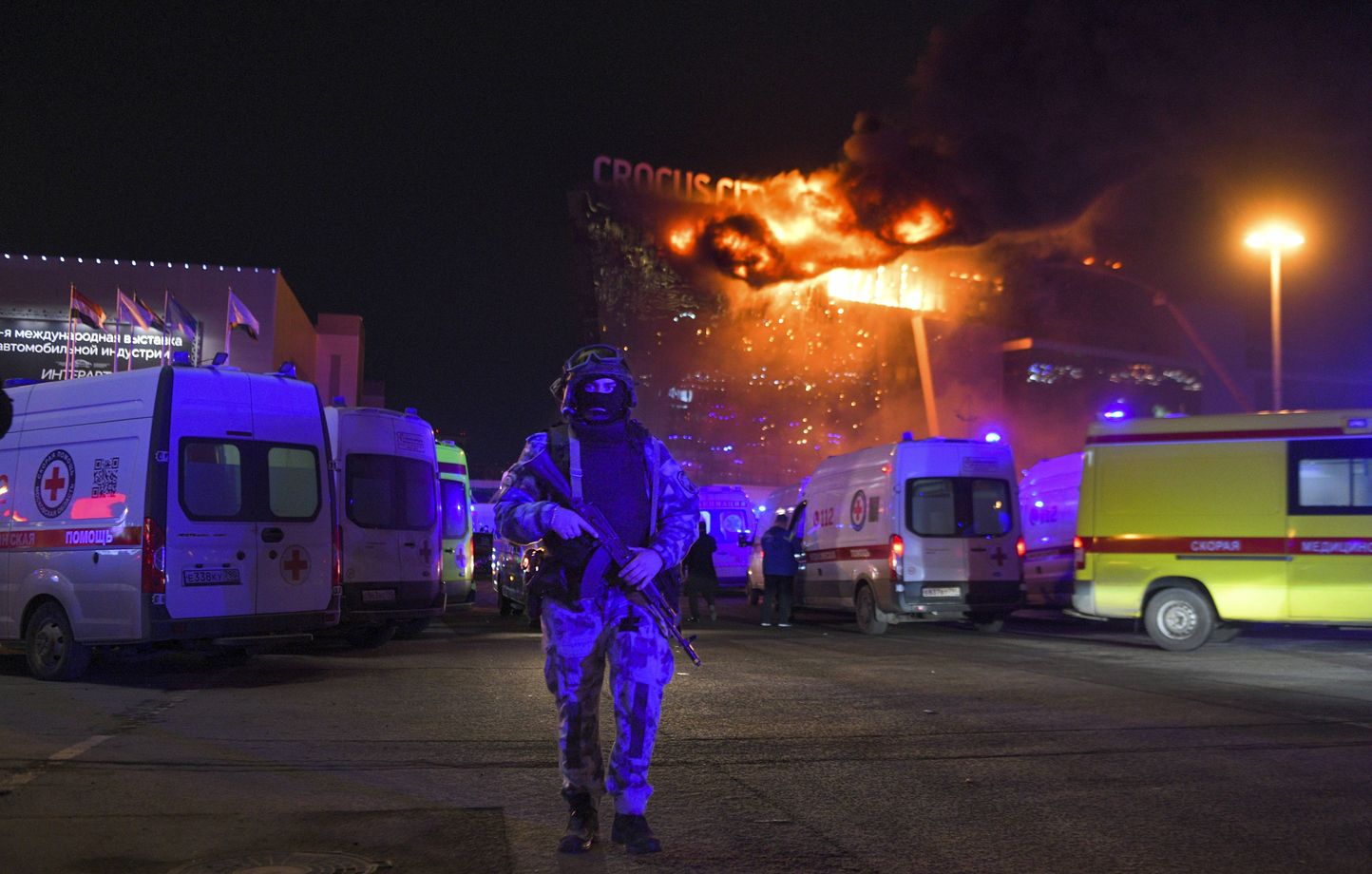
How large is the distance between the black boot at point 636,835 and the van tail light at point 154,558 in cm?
641

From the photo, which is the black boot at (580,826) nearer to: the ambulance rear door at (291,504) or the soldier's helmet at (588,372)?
the soldier's helmet at (588,372)

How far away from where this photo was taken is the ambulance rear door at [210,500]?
9766 millimetres

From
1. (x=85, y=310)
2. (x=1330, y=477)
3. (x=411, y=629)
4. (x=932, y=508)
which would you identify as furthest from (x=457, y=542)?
(x=85, y=310)

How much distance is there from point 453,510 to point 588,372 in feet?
42.7

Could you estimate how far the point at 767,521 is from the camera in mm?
24734

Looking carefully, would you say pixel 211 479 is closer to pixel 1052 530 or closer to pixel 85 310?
pixel 1052 530

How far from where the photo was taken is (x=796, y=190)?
40.5 m

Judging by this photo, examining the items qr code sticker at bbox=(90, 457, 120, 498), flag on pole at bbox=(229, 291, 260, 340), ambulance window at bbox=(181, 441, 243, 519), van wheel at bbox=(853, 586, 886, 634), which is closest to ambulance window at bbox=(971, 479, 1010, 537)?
van wheel at bbox=(853, 586, 886, 634)

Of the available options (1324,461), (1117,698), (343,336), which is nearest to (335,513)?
(1117,698)

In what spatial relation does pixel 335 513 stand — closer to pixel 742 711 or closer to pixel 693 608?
pixel 742 711

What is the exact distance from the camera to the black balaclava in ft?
15.4

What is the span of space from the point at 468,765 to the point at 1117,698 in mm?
5023

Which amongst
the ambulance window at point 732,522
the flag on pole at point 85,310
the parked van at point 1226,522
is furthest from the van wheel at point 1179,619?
the flag on pole at point 85,310

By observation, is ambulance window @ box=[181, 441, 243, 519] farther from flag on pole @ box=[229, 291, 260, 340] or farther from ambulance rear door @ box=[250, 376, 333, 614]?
flag on pole @ box=[229, 291, 260, 340]
